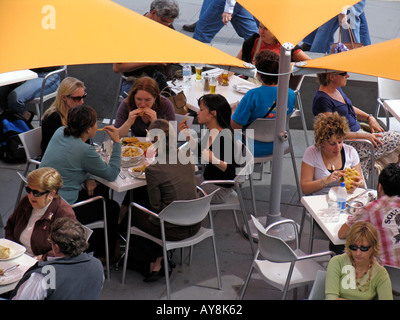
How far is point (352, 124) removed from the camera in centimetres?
621

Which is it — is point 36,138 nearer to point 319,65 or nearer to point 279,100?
point 279,100

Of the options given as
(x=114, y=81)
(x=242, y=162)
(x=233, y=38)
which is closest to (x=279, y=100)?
(x=242, y=162)

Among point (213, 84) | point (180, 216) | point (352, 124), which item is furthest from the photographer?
point (213, 84)

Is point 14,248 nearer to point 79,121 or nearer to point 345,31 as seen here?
point 79,121

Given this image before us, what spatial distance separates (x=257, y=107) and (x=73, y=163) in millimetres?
1896

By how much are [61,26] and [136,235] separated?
190 centimetres

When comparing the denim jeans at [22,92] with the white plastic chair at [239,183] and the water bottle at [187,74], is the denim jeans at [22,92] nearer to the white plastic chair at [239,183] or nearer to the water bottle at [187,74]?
the water bottle at [187,74]

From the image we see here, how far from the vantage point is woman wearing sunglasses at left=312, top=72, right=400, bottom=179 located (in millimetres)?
6059

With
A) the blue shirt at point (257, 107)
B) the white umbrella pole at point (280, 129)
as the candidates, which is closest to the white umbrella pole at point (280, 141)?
the white umbrella pole at point (280, 129)

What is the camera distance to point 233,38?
33.0ft

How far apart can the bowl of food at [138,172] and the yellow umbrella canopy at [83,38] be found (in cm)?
120

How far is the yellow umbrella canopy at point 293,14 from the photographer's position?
4.98m

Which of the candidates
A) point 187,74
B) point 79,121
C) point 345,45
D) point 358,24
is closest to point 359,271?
point 79,121
